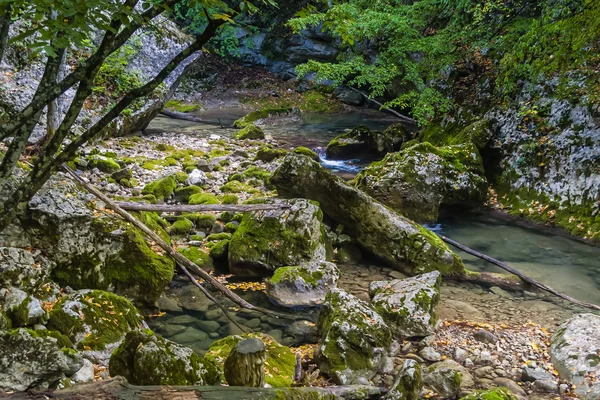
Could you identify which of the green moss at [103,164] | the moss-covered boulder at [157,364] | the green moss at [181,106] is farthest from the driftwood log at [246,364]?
the green moss at [181,106]

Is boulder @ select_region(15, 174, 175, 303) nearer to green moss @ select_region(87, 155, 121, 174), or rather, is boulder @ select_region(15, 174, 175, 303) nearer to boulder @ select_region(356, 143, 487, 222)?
green moss @ select_region(87, 155, 121, 174)

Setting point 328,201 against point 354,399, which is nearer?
point 354,399

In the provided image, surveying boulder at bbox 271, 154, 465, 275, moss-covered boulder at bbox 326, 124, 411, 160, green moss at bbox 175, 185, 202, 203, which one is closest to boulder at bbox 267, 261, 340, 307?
boulder at bbox 271, 154, 465, 275

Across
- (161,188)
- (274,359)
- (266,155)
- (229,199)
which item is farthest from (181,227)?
(266,155)

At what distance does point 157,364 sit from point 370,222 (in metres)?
5.13

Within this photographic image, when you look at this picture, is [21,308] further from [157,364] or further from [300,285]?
[300,285]

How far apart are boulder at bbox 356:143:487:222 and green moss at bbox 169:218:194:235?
377 cm

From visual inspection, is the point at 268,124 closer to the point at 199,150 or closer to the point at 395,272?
the point at 199,150

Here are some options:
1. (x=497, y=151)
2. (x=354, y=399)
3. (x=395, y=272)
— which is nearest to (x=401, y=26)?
(x=497, y=151)

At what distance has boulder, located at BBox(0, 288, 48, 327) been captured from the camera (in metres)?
3.89

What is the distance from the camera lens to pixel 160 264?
5.68 metres

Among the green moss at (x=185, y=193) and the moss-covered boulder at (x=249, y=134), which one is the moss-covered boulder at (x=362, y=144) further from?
the green moss at (x=185, y=193)

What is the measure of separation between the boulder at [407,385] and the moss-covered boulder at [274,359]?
3.10 ft

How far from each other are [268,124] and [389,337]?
53.4 ft
